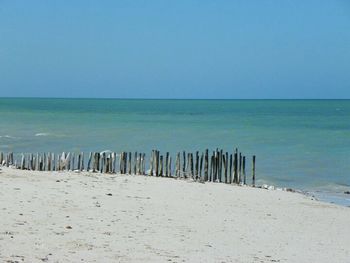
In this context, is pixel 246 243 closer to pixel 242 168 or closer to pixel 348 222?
pixel 348 222

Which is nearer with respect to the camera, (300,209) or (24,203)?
(24,203)

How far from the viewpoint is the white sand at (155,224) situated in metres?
8.17

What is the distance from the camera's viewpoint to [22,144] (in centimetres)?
3572

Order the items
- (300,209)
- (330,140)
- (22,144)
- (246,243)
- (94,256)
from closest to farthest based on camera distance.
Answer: (94,256)
(246,243)
(300,209)
(22,144)
(330,140)

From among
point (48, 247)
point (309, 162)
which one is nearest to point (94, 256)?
point (48, 247)

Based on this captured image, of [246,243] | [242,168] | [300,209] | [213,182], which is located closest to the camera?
Result: [246,243]

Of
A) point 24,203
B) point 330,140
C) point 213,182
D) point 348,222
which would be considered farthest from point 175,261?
point 330,140

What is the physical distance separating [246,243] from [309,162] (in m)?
20.4

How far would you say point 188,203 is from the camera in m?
13.3

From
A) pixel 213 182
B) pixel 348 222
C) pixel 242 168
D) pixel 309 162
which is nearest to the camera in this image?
pixel 348 222

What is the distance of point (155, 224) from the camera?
33.8ft

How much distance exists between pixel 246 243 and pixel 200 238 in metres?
0.74

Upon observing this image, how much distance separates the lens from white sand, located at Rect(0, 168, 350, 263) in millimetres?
8172

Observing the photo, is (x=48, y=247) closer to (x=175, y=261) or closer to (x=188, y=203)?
(x=175, y=261)
